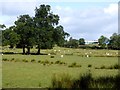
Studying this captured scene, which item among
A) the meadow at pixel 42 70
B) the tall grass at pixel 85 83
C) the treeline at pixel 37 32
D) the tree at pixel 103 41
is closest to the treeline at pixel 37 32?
the treeline at pixel 37 32

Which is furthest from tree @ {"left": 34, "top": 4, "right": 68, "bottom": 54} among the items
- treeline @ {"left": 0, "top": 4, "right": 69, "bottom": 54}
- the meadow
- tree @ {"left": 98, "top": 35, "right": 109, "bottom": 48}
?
tree @ {"left": 98, "top": 35, "right": 109, "bottom": 48}

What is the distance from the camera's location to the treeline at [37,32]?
77.7 metres

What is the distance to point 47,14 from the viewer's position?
269 ft

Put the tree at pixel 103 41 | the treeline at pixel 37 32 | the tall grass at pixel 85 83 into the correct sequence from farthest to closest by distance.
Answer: the tree at pixel 103 41
the treeline at pixel 37 32
the tall grass at pixel 85 83

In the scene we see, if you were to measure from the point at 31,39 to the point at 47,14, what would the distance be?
334 inches

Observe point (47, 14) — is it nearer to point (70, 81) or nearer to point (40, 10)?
point (40, 10)

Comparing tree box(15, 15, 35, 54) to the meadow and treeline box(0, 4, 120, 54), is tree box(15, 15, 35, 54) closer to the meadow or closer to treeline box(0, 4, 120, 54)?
treeline box(0, 4, 120, 54)

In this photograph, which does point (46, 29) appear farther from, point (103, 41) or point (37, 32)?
point (103, 41)

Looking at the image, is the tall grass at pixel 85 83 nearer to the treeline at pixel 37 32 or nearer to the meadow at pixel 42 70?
the meadow at pixel 42 70

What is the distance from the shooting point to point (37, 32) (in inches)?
3095

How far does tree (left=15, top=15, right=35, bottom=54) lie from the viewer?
7775 cm

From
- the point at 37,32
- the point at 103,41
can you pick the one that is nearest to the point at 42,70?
the point at 37,32

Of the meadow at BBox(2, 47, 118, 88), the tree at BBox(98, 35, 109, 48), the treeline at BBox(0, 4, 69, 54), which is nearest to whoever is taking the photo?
the meadow at BBox(2, 47, 118, 88)

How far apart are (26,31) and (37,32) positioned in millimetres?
2400
